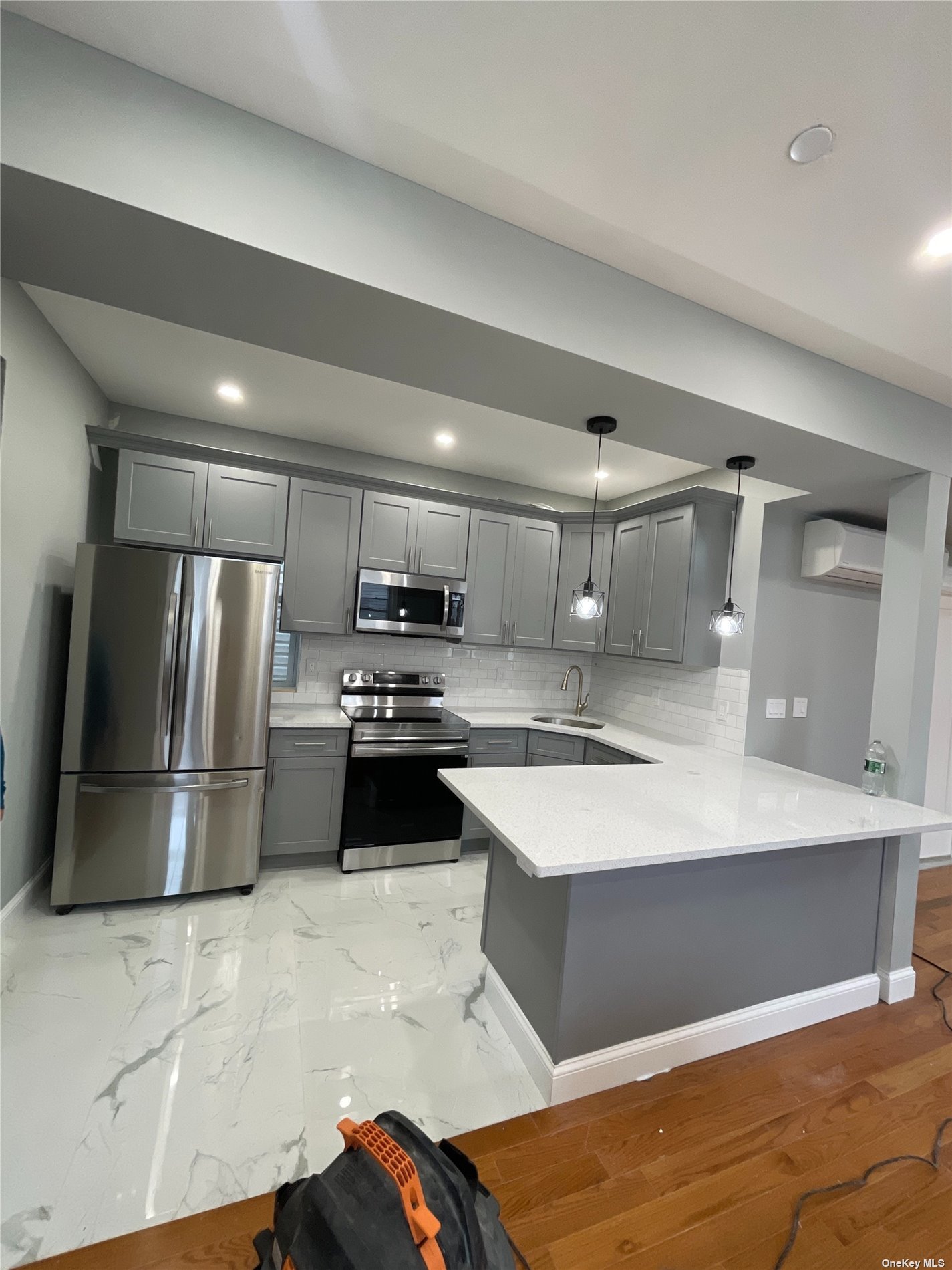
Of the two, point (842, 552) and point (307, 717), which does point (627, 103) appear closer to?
point (842, 552)

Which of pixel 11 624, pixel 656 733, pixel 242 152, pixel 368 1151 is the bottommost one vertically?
pixel 368 1151

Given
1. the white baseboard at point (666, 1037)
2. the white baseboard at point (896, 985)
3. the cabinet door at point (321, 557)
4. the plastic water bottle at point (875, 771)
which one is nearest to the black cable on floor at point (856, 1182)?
the white baseboard at point (666, 1037)

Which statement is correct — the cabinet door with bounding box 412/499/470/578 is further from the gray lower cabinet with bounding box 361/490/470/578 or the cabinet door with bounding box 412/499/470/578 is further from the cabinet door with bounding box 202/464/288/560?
the cabinet door with bounding box 202/464/288/560

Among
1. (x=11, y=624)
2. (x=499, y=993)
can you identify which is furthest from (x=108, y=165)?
(x=499, y=993)

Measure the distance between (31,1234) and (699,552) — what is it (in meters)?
3.62

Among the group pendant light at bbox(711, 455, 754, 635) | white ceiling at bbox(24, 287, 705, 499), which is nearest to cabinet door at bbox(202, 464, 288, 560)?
white ceiling at bbox(24, 287, 705, 499)

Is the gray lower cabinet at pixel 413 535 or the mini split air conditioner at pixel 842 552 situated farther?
the gray lower cabinet at pixel 413 535

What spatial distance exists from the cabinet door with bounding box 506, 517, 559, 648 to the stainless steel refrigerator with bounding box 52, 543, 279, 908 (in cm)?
178

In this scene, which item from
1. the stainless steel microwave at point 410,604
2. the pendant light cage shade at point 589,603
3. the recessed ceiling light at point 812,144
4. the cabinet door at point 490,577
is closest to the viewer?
the recessed ceiling light at point 812,144

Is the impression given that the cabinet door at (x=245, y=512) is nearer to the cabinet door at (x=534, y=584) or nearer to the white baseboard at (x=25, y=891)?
the cabinet door at (x=534, y=584)

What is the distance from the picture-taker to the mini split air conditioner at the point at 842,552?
2908 millimetres

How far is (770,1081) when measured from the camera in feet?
5.92

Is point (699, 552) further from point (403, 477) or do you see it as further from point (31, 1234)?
point (31, 1234)

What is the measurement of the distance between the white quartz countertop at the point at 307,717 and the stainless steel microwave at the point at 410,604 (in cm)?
59
